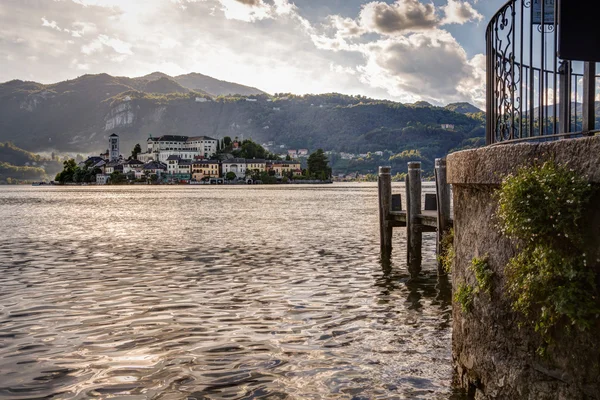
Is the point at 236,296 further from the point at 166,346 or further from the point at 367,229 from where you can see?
the point at 367,229

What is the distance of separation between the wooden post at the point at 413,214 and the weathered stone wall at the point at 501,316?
9528 millimetres

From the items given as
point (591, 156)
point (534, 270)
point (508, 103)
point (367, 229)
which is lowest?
point (367, 229)

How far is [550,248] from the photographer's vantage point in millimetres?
4500

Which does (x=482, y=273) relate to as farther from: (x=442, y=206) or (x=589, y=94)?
(x=442, y=206)

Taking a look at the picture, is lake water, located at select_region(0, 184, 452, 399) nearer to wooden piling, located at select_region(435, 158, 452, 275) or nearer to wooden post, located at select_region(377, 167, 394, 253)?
wooden post, located at select_region(377, 167, 394, 253)

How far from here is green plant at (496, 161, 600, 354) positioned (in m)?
4.25

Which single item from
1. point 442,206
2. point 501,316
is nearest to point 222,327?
point 501,316

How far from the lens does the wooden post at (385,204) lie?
61.2ft

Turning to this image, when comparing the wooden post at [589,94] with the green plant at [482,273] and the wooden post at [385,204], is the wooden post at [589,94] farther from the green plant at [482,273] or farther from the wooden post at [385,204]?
the wooden post at [385,204]

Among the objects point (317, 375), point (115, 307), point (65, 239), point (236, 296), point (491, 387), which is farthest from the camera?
point (65, 239)

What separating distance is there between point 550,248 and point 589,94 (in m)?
1.71

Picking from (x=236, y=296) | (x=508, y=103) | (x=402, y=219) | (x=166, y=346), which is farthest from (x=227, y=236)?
(x=508, y=103)

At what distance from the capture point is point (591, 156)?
4199 mm

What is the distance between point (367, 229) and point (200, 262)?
49.1 ft
